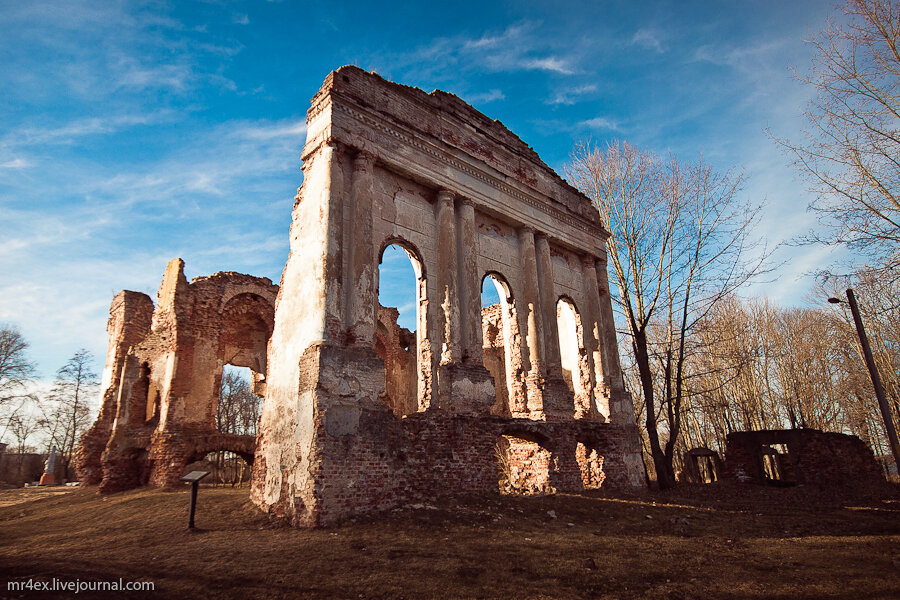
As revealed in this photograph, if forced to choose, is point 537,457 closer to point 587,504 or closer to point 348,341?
point 587,504

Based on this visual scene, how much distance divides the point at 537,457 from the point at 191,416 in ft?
30.0

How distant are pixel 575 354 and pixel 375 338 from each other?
6.54 meters

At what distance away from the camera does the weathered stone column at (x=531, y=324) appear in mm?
12125

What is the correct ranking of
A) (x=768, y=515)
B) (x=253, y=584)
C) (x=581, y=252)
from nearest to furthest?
1. (x=253, y=584)
2. (x=768, y=515)
3. (x=581, y=252)

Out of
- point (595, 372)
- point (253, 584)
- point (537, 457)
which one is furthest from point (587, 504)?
point (253, 584)

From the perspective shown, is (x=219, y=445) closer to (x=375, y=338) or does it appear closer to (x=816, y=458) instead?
(x=375, y=338)

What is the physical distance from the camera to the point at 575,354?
14367 mm

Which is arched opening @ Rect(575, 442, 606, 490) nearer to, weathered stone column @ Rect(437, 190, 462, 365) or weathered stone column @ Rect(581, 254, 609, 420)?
weathered stone column @ Rect(581, 254, 609, 420)

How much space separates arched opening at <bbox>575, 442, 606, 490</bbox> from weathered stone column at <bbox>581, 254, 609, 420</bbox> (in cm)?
111

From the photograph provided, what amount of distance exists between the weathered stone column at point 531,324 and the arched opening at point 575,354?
117cm

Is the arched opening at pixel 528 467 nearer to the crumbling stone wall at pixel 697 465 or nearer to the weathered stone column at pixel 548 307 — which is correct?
the weathered stone column at pixel 548 307

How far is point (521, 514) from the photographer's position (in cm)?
854

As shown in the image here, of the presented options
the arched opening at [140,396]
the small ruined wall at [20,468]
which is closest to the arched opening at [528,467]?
the arched opening at [140,396]

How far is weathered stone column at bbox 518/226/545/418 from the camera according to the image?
12125 millimetres
